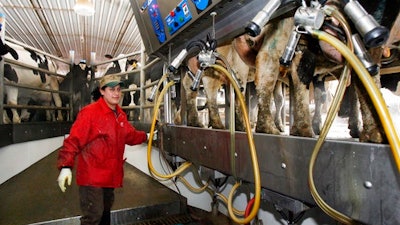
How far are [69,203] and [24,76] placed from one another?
2545 mm

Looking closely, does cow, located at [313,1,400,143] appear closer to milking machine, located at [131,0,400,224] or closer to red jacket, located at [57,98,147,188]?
milking machine, located at [131,0,400,224]

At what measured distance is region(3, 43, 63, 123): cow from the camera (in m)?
3.29

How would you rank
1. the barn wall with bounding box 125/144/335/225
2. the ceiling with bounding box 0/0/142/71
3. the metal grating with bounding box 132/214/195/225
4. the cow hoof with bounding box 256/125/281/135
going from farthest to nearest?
the ceiling with bounding box 0/0/142/71
the metal grating with bounding box 132/214/195/225
the barn wall with bounding box 125/144/335/225
the cow hoof with bounding box 256/125/281/135

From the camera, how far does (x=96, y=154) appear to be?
5.58ft

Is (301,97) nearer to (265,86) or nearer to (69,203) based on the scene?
(265,86)

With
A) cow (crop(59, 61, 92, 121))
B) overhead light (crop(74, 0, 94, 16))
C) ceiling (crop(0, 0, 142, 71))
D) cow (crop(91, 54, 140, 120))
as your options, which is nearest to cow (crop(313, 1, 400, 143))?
overhead light (crop(74, 0, 94, 16))

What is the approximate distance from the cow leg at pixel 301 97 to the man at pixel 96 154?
1276mm

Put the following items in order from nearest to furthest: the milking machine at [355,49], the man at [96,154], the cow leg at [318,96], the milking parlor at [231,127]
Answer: the milking machine at [355,49], the milking parlor at [231,127], the man at [96,154], the cow leg at [318,96]

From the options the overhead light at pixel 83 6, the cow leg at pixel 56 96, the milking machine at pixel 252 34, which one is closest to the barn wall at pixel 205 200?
the milking machine at pixel 252 34

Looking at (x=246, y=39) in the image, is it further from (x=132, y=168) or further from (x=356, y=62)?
(x=132, y=168)

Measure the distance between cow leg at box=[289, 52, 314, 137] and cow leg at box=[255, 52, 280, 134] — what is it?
4.5 inches

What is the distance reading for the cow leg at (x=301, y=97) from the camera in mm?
1123

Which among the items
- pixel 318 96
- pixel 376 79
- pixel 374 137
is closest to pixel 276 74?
pixel 376 79

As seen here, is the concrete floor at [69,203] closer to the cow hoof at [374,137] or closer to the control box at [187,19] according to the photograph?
the control box at [187,19]
